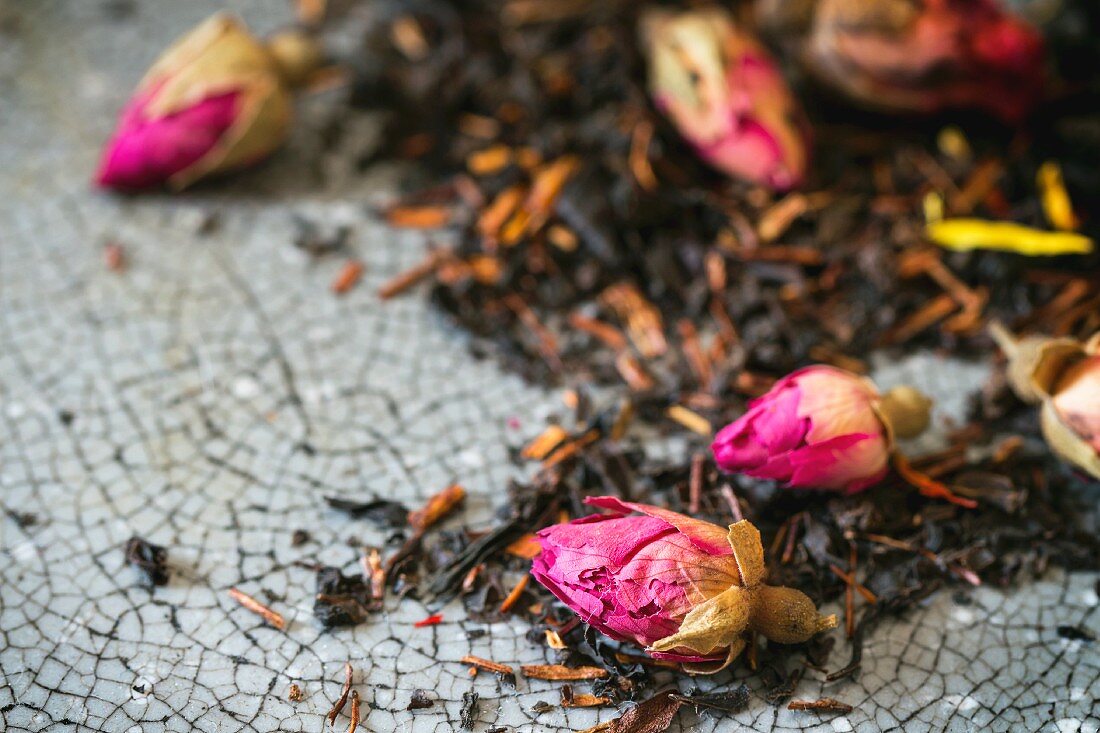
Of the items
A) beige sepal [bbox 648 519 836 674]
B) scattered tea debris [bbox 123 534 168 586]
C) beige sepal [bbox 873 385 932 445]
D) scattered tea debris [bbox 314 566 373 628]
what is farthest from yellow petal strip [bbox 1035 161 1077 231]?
scattered tea debris [bbox 123 534 168 586]

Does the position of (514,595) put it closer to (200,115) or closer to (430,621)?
(430,621)

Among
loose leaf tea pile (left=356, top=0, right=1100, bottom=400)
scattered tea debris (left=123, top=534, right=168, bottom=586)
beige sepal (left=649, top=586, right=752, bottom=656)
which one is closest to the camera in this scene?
beige sepal (left=649, top=586, right=752, bottom=656)

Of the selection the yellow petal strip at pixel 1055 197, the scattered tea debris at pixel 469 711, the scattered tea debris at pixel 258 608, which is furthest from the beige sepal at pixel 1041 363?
the scattered tea debris at pixel 258 608

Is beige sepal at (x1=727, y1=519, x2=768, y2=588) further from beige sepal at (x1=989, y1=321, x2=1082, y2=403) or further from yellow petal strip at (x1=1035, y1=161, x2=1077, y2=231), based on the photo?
yellow petal strip at (x1=1035, y1=161, x2=1077, y2=231)

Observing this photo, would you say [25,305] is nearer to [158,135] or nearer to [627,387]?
[158,135]

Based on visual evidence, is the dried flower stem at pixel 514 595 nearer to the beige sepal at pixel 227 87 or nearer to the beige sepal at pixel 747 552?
the beige sepal at pixel 747 552
